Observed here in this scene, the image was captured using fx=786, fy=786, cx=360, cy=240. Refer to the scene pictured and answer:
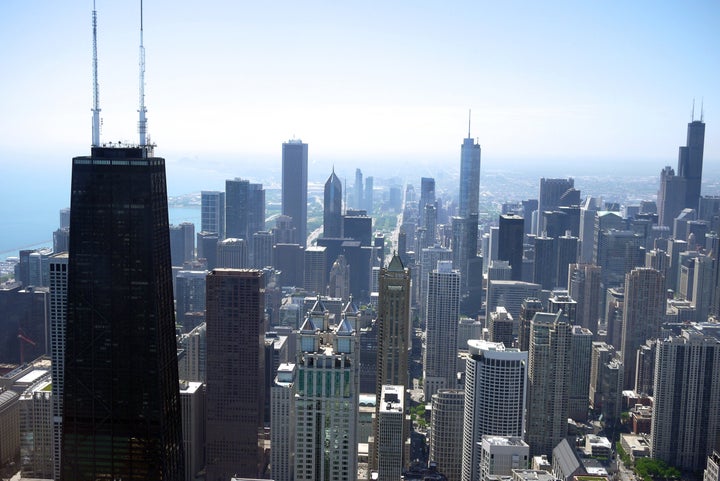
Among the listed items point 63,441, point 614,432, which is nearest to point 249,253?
point 614,432

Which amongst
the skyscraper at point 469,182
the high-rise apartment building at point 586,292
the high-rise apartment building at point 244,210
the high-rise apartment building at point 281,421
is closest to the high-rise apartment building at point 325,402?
the high-rise apartment building at point 281,421

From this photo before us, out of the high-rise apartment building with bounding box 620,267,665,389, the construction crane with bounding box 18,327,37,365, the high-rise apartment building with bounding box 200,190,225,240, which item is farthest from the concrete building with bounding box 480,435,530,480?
the high-rise apartment building with bounding box 200,190,225,240

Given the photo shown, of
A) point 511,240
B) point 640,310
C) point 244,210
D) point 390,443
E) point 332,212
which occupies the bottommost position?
point 390,443

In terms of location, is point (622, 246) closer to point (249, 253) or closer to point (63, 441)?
point (249, 253)

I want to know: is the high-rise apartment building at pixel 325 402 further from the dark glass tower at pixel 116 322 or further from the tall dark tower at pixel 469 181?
the tall dark tower at pixel 469 181

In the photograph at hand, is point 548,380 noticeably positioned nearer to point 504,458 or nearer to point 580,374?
point 580,374

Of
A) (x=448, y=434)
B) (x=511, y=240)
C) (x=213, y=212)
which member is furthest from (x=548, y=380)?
(x=213, y=212)
